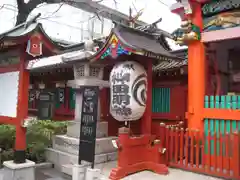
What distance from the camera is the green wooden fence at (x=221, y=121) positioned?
5984mm

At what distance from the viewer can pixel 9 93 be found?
721 centimetres

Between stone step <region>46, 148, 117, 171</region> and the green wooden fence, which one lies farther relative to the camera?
stone step <region>46, 148, 117, 171</region>

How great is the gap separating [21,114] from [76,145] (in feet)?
7.10

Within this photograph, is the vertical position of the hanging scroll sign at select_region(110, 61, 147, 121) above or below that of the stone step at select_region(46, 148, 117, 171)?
above

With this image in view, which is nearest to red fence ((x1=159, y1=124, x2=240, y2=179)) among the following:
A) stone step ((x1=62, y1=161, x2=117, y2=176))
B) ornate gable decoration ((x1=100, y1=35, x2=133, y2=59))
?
stone step ((x1=62, y1=161, x2=117, y2=176))

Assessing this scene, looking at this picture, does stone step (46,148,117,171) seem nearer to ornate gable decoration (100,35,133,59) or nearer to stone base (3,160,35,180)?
stone base (3,160,35,180)

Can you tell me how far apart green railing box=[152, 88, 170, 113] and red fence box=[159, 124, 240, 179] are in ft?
9.42

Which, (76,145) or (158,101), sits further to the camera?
(158,101)

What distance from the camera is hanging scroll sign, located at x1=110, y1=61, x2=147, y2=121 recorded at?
6.51m

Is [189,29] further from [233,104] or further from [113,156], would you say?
[113,156]

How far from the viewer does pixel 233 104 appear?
19.7 feet

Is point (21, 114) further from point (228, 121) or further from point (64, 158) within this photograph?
point (228, 121)

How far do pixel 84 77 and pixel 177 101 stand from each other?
135 inches

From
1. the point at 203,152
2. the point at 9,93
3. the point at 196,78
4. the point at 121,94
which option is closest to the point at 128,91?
the point at 121,94
